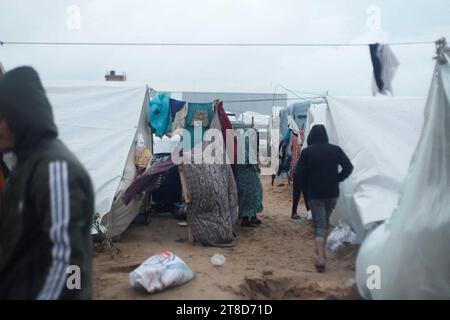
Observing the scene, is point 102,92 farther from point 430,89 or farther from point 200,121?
point 430,89

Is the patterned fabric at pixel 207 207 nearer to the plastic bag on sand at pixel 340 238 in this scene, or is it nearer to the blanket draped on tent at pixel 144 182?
the blanket draped on tent at pixel 144 182

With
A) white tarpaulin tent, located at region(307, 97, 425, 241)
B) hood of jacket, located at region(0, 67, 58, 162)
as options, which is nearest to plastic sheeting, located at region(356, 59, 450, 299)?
white tarpaulin tent, located at region(307, 97, 425, 241)

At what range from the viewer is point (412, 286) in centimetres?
294

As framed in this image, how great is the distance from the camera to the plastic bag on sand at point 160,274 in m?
3.74

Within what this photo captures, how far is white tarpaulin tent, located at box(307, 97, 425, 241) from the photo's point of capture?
4750 mm

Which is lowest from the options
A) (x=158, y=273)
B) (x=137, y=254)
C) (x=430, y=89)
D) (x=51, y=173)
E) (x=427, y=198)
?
(x=137, y=254)

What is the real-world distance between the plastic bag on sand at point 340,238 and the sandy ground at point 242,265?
0.43ft

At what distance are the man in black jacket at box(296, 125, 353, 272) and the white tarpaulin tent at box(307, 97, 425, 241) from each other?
0.42 m

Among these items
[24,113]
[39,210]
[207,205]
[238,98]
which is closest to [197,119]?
[207,205]

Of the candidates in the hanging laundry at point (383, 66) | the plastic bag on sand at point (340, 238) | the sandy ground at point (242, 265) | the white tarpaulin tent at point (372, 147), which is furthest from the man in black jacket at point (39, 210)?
the plastic bag on sand at point (340, 238)

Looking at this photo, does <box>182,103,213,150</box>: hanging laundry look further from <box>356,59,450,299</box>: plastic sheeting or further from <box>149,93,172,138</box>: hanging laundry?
<box>356,59,450,299</box>: plastic sheeting

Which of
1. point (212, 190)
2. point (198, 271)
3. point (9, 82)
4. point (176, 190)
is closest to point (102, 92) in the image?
point (176, 190)
